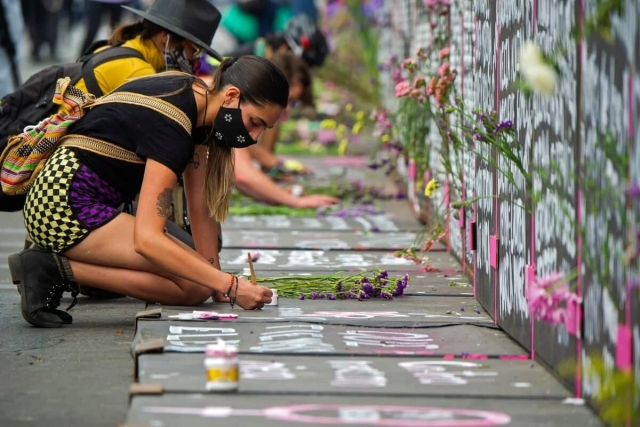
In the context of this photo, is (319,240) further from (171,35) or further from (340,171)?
(340,171)

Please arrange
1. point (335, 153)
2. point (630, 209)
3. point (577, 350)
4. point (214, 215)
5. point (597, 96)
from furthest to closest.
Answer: point (335, 153)
point (214, 215)
point (577, 350)
point (597, 96)
point (630, 209)

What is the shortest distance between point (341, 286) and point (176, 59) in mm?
1346

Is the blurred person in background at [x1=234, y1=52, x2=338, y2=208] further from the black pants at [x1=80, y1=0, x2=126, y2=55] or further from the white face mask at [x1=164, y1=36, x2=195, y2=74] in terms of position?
the black pants at [x1=80, y1=0, x2=126, y2=55]

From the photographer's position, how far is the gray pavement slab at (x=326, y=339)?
3787mm

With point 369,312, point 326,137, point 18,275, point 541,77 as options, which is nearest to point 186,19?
point 18,275

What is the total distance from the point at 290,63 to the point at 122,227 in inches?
142

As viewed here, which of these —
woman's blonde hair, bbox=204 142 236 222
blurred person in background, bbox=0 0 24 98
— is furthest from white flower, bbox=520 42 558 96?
blurred person in background, bbox=0 0 24 98

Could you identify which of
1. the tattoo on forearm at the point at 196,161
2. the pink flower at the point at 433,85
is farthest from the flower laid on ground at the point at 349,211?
the tattoo on forearm at the point at 196,161

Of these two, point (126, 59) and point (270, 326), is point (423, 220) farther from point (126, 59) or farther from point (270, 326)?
point (270, 326)

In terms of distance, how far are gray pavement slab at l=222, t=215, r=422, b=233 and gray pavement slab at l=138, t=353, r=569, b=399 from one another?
3.18m

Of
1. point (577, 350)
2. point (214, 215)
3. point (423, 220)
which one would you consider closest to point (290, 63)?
point (423, 220)

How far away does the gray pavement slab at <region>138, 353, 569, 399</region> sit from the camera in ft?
10.9

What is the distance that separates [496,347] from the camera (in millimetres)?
3914

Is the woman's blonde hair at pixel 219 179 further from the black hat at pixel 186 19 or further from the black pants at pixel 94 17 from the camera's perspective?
the black pants at pixel 94 17
